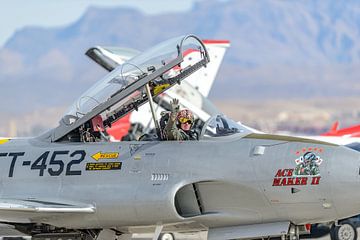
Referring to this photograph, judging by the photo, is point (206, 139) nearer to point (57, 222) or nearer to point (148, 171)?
point (148, 171)

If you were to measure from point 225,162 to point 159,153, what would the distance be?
958mm

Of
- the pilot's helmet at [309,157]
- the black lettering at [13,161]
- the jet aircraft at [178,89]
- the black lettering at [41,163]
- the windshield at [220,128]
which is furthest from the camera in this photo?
the jet aircraft at [178,89]

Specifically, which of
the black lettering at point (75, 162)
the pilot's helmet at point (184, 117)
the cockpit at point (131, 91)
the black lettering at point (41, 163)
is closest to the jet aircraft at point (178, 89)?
the cockpit at point (131, 91)

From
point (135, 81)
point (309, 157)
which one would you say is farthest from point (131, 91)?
point (309, 157)

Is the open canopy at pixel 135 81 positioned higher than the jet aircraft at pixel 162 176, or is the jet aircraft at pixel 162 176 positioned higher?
the open canopy at pixel 135 81

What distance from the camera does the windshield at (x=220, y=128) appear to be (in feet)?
41.4

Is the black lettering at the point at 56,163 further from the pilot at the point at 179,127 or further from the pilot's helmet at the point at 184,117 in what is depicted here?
the pilot's helmet at the point at 184,117

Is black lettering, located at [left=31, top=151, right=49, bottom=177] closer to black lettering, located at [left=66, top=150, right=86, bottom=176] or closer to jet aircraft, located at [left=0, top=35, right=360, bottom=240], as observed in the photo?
jet aircraft, located at [left=0, top=35, right=360, bottom=240]

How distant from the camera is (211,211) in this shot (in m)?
12.4

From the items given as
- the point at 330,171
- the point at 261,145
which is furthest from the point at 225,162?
the point at 330,171

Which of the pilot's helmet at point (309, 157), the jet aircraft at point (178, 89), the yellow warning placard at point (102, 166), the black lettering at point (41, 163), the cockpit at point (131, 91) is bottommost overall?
the pilot's helmet at point (309, 157)

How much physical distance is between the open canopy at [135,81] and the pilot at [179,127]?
606mm

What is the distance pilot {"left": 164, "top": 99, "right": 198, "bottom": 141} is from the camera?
12.8 m

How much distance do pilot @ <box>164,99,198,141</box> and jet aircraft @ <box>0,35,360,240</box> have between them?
13 centimetres
